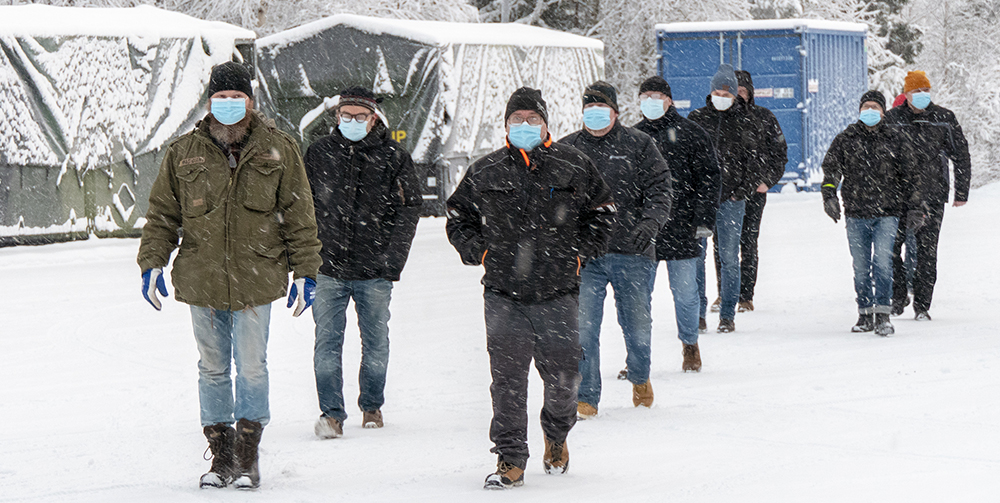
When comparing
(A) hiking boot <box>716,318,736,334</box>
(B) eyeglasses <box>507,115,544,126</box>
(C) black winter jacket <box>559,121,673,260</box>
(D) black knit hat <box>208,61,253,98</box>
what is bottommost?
(A) hiking boot <box>716,318,736,334</box>

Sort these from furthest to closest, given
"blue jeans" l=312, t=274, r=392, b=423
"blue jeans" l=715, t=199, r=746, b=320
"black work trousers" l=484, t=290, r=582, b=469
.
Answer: "blue jeans" l=715, t=199, r=746, b=320, "blue jeans" l=312, t=274, r=392, b=423, "black work trousers" l=484, t=290, r=582, b=469

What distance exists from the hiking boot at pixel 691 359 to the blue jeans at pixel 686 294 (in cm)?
8

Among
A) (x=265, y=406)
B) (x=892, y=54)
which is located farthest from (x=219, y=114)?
(x=892, y=54)

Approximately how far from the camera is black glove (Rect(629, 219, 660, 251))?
259 inches

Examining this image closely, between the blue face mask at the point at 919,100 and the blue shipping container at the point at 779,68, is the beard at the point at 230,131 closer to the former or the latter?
the blue face mask at the point at 919,100

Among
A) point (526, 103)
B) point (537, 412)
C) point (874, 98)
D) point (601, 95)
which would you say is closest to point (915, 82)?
point (874, 98)

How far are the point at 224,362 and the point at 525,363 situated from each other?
4.00 ft

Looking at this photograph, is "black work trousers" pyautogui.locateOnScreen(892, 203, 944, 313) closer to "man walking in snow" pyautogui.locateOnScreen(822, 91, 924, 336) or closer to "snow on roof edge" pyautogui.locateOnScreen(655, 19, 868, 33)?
"man walking in snow" pyautogui.locateOnScreen(822, 91, 924, 336)

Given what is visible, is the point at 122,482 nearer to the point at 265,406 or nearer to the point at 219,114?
the point at 265,406

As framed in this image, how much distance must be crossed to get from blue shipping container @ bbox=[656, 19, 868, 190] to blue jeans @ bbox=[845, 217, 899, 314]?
11.0 m

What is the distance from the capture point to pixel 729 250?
9.82m

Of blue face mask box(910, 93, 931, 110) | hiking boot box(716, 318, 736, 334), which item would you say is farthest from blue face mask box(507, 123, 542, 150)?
blue face mask box(910, 93, 931, 110)

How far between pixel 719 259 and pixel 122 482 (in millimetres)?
5782

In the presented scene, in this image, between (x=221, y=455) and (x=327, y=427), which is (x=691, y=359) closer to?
(x=327, y=427)
